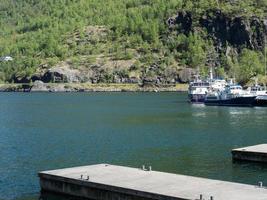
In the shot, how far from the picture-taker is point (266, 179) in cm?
6009

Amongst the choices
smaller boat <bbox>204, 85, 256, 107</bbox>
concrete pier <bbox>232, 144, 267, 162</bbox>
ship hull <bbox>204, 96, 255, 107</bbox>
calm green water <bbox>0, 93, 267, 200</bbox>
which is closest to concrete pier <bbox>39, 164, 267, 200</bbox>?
calm green water <bbox>0, 93, 267, 200</bbox>

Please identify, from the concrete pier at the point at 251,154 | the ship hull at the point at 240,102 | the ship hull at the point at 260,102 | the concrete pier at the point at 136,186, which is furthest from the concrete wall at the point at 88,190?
the ship hull at the point at 240,102

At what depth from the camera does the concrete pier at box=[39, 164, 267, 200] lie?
4604 centimetres

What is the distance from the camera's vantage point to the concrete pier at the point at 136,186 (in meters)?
46.0

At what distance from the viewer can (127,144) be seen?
Result: 89750 millimetres

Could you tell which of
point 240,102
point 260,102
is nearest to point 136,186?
point 260,102

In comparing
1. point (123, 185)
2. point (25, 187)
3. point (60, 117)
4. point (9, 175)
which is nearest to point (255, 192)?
point (123, 185)

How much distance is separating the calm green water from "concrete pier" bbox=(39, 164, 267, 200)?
3264 millimetres

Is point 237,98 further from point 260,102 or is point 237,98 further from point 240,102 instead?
point 260,102

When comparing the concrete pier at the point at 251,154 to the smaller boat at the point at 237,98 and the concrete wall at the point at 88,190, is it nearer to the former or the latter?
the concrete wall at the point at 88,190

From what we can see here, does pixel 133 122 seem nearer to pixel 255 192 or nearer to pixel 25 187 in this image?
pixel 25 187

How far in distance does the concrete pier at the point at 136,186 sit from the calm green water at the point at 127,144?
3.26 m

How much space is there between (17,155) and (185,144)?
77.8 feet

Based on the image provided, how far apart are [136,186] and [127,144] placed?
4083 cm
